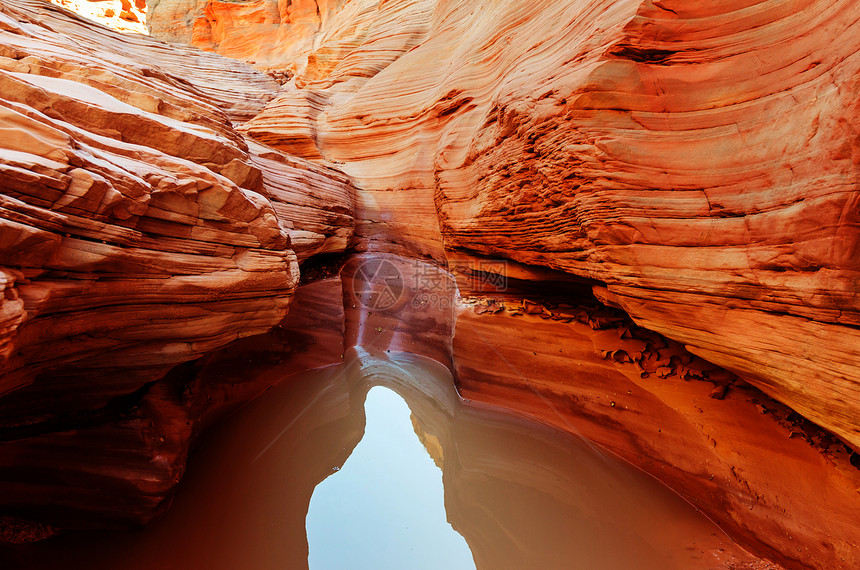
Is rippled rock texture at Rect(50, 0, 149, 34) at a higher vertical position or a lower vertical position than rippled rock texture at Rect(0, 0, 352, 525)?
higher

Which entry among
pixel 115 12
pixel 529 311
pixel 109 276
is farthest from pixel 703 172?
pixel 115 12

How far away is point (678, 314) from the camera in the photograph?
8.93 ft

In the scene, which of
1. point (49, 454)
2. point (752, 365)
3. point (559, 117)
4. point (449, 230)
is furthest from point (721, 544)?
point (49, 454)

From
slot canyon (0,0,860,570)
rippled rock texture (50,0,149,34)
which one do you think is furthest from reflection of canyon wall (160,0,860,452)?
rippled rock texture (50,0,149,34)

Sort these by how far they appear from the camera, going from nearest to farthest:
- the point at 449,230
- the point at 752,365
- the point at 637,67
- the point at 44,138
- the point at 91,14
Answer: the point at 44,138, the point at 752,365, the point at 637,67, the point at 449,230, the point at 91,14

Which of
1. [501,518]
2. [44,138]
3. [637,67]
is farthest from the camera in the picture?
[501,518]

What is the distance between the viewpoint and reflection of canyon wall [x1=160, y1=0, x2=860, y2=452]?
1986 mm

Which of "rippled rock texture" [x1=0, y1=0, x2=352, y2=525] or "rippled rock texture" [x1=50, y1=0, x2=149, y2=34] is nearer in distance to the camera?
"rippled rock texture" [x1=0, y1=0, x2=352, y2=525]

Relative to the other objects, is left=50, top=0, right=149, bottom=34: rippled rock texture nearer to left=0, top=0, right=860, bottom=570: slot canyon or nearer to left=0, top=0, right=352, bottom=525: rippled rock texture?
left=0, top=0, right=860, bottom=570: slot canyon

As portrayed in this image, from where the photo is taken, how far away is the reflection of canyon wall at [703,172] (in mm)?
1986

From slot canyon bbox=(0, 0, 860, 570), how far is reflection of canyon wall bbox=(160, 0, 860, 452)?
0.05 feet

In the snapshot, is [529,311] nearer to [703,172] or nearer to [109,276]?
[703,172]

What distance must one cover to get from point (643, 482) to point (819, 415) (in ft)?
6.10

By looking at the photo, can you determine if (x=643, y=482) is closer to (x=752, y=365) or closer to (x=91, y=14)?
(x=752, y=365)
